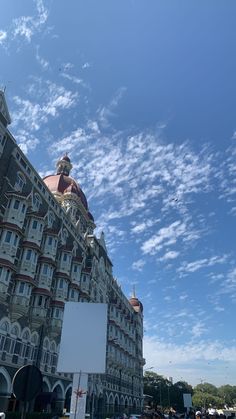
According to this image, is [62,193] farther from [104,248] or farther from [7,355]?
[7,355]

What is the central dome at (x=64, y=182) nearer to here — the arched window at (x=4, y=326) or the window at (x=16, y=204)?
the window at (x=16, y=204)

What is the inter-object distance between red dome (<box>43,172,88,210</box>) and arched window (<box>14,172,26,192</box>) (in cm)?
2222

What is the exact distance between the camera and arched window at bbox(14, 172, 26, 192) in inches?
1411

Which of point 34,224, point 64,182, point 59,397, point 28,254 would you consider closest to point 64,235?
point 34,224

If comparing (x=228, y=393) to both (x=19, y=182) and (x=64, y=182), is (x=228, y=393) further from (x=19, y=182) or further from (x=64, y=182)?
(x=19, y=182)

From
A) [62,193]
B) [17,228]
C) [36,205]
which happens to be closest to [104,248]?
[62,193]

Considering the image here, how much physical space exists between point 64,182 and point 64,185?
1011 mm

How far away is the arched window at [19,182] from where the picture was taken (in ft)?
118

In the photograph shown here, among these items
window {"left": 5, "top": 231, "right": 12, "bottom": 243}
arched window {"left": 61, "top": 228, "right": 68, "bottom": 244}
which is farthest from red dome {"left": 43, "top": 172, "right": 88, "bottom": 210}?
window {"left": 5, "top": 231, "right": 12, "bottom": 243}

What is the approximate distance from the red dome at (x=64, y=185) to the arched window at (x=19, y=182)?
2222 centimetres

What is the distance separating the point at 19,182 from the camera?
1438 inches

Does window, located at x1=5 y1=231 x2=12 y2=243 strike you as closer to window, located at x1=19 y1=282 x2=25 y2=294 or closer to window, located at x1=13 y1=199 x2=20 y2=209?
window, located at x1=13 y1=199 x2=20 y2=209

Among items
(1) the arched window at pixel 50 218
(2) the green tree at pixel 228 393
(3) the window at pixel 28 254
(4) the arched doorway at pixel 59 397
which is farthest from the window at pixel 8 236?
(2) the green tree at pixel 228 393

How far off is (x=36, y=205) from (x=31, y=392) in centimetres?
3259
